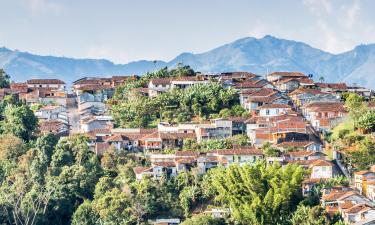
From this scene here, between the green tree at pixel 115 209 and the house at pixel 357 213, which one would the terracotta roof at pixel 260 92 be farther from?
the house at pixel 357 213

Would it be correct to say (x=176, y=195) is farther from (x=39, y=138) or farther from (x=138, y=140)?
(x=39, y=138)

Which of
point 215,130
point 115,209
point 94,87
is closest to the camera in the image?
point 115,209

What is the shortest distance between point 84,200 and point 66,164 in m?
2.65

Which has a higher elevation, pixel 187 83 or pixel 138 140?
pixel 187 83

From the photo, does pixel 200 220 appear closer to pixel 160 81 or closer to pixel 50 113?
pixel 50 113

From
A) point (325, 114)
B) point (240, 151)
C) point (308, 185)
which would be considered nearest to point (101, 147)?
point (240, 151)

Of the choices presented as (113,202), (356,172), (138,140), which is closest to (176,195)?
(113,202)

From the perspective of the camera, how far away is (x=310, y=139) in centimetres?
3247

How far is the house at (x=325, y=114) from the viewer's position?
34.2 m

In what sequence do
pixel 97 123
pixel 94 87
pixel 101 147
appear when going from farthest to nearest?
pixel 94 87, pixel 97 123, pixel 101 147

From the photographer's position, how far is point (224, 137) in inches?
1314

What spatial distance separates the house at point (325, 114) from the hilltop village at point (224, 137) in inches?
2.0

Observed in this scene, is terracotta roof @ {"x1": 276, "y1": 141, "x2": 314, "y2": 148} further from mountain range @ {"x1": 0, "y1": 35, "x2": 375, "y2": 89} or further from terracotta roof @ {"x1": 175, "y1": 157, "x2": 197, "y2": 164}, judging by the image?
mountain range @ {"x1": 0, "y1": 35, "x2": 375, "y2": 89}

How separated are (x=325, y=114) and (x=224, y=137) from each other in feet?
18.3
